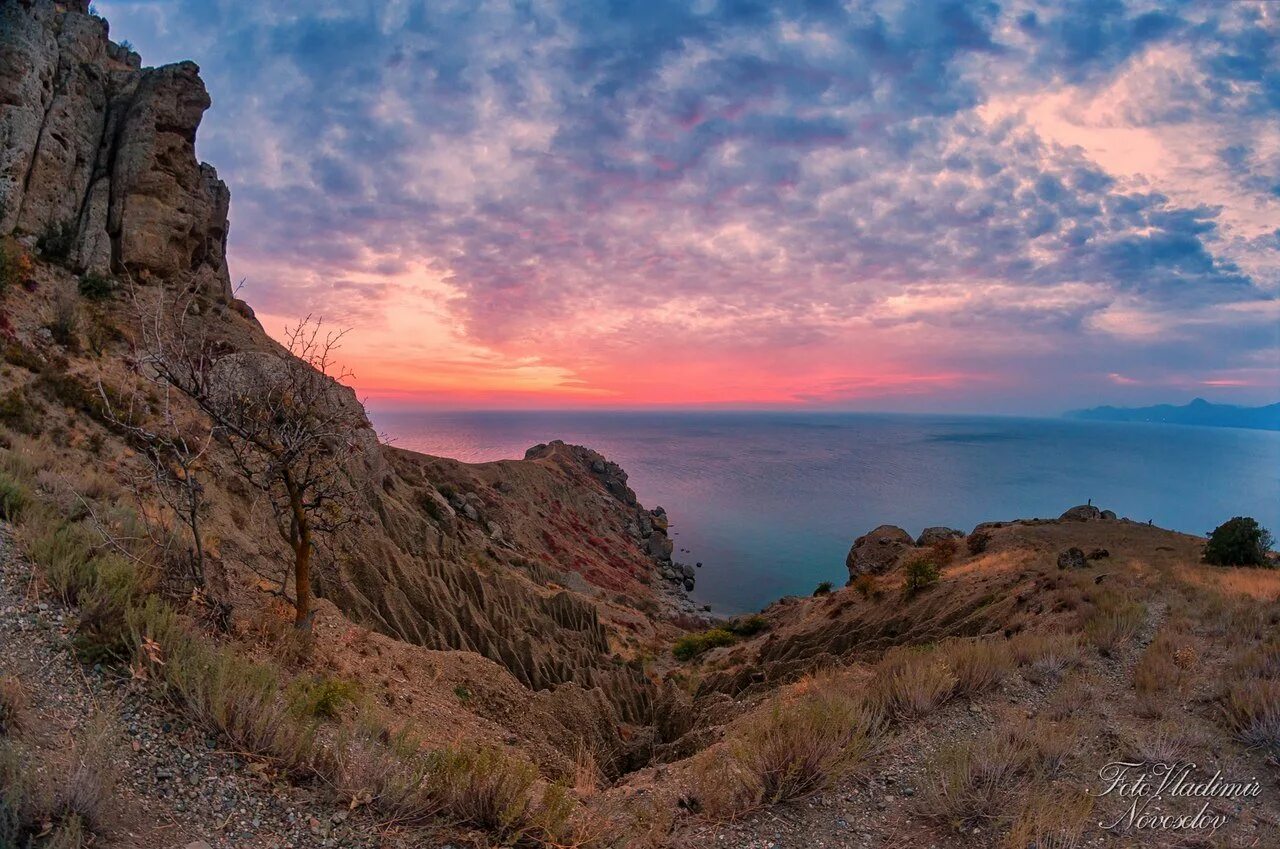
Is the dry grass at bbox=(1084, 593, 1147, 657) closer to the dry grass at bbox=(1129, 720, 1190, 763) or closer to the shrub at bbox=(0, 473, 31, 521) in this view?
the dry grass at bbox=(1129, 720, 1190, 763)

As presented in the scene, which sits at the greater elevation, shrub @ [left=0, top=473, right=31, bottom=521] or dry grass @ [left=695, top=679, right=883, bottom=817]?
shrub @ [left=0, top=473, right=31, bottom=521]

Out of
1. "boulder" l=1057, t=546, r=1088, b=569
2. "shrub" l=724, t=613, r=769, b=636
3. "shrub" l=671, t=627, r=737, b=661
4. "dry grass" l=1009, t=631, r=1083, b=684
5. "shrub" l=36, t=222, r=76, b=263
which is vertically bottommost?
"shrub" l=671, t=627, r=737, b=661

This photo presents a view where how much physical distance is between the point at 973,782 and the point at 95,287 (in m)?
36.3

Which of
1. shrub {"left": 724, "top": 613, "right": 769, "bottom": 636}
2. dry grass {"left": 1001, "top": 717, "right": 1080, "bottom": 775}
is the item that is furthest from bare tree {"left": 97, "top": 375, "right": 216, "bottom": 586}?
shrub {"left": 724, "top": 613, "right": 769, "bottom": 636}

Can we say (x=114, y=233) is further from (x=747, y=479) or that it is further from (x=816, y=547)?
(x=747, y=479)

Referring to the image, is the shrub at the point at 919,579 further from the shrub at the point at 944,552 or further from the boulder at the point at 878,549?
the boulder at the point at 878,549

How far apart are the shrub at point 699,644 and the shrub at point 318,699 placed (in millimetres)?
28864

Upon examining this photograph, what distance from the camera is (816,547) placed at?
262ft

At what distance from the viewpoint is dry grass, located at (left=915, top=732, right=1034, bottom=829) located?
551 cm

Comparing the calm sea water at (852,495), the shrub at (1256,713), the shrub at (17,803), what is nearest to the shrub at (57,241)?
the calm sea water at (852,495)

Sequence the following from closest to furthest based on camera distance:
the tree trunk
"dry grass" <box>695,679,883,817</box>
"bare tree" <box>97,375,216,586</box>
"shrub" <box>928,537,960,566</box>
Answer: "dry grass" <box>695,679,883,817</box>, "bare tree" <box>97,375,216,586</box>, the tree trunk, "shrub" <box>928,537,960,566</box>

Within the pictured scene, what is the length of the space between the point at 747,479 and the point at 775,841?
136 m

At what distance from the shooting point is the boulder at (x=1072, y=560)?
22.4 meters

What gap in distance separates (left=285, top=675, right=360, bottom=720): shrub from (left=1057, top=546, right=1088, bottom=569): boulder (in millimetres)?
26442
